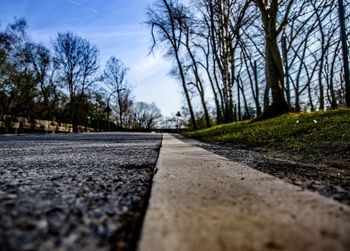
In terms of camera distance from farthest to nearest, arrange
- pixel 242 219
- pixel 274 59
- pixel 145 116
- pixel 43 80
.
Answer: pixel 145 116 < pixel 43 80 < pixel 274 59 < pixel 242 219

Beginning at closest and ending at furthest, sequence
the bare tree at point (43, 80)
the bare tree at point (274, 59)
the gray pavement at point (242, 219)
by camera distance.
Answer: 1. the gray pavement at point (242, 219)
2. the bare tree at point (274, 59)
3. the bare tree at point (43, 80)

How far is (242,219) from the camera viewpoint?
985 millimetres

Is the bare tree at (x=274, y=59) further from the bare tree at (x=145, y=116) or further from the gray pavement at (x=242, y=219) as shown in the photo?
the bare tree at (x=145, y=116)

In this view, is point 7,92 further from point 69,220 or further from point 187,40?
point 69,220

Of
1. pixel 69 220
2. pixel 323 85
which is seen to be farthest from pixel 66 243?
pixel 323 85

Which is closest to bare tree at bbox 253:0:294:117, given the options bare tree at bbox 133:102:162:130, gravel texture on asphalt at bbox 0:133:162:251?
gravel texture on asphalt at bbox 0:133:162:251

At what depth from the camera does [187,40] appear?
21.6 m

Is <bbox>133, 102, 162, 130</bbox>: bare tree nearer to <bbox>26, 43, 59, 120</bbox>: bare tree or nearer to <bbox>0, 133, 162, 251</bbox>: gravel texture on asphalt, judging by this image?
<bbox>26, 43, 59, 120</bbox>: bare tree

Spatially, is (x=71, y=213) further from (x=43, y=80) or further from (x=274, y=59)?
(x=43, y=80)

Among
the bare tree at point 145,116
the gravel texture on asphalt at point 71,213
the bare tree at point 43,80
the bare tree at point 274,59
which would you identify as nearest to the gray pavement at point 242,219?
the gravel texture on asphalt at point 71,213

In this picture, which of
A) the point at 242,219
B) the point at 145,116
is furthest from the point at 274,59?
the point at 145,116

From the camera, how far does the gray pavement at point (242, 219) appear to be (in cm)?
79

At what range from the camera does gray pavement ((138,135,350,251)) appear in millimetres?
792

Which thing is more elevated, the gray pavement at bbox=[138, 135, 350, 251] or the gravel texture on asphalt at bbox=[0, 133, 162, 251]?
the gray pavement at bbox=[138, 135, 350, 251]
